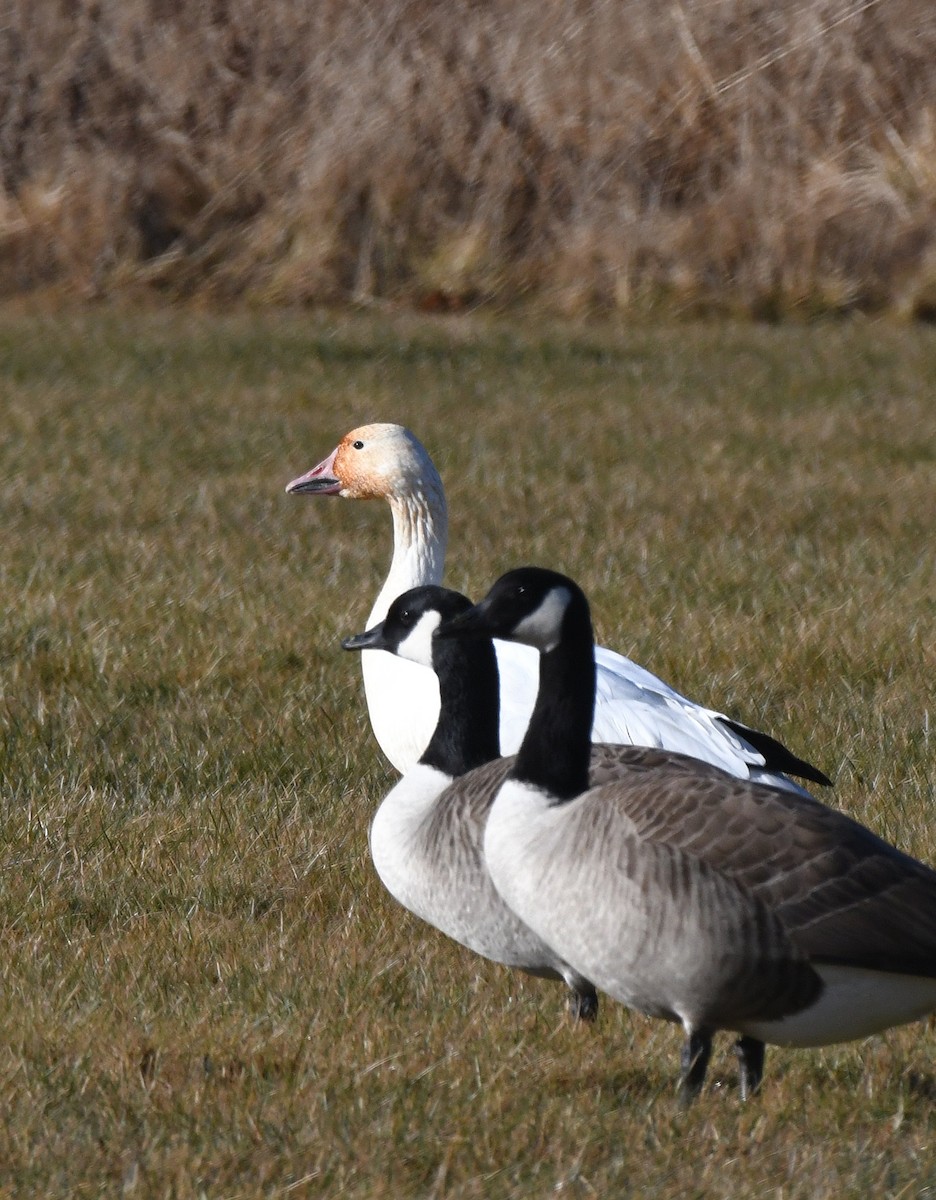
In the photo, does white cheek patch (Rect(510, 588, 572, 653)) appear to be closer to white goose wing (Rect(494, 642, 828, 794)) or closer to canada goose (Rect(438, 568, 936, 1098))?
canada goose (Rect(438, 568, 936, 1098))

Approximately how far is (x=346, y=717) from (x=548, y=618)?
2.49 m

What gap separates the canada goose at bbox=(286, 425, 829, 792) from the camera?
4.70 meters

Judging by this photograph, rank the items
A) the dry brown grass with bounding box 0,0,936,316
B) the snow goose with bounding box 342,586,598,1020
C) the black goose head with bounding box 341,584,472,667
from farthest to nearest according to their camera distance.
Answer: the dry brown grass with bounding box 0,0,936,316
the black goose head with bounding box 341,584,472,667
the snow goose with bounding box 342,586,598,1020

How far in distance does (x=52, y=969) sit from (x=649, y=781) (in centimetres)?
139

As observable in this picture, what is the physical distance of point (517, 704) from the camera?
4.98 meters

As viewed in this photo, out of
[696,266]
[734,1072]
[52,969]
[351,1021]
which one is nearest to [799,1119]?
[734,1072]

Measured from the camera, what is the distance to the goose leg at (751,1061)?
11.4ft

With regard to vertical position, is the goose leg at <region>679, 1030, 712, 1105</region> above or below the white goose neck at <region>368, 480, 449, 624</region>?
below

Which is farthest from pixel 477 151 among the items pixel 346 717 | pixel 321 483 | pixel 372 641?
pixel 372 641

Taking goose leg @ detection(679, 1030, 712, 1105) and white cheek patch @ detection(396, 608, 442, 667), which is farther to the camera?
white cheek patch @ detection(396, 608, 442, 667)

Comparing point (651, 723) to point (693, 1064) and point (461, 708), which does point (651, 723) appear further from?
point (693, 1064)

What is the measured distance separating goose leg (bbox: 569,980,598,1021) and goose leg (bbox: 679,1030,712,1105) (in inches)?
15.6

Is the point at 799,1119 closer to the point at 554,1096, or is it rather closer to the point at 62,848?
the point at 554,1096

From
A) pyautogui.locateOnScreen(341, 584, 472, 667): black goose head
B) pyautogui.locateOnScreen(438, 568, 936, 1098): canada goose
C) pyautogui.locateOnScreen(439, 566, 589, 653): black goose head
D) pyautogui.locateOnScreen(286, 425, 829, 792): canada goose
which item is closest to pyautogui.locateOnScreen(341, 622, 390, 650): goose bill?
pyautogui.locateOnScreen(341, 584, 472, 667): black goose head
